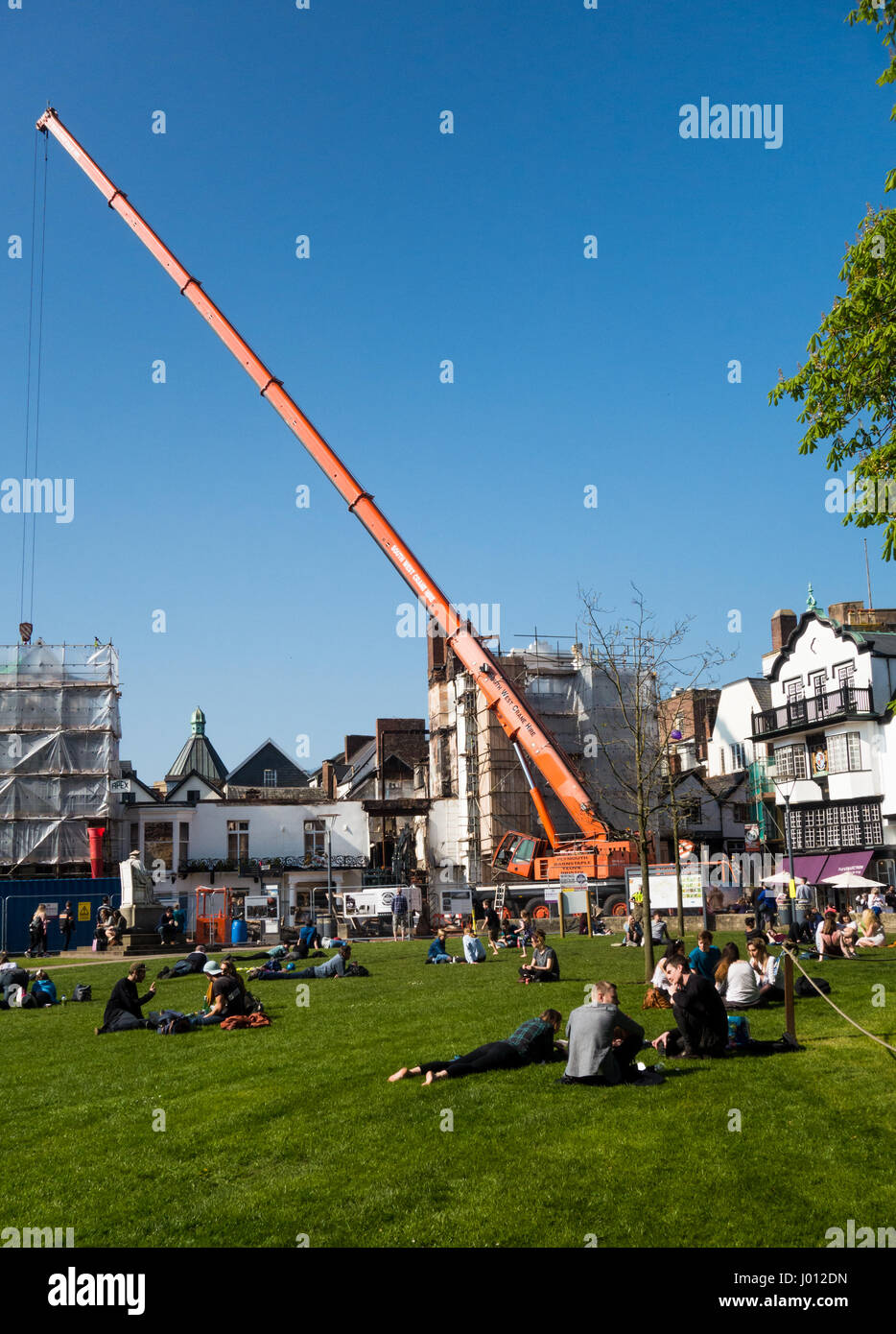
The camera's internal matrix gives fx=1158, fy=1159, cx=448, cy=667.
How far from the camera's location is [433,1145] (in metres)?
10.4

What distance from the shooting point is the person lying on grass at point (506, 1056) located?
13.1 metres

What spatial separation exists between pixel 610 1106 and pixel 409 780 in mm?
71927

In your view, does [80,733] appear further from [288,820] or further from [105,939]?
[105,939]

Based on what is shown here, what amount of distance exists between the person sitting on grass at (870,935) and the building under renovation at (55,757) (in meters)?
44.7

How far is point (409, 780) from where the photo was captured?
8312cm

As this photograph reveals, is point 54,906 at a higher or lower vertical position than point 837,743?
lower

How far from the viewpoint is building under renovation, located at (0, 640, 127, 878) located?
60.4m

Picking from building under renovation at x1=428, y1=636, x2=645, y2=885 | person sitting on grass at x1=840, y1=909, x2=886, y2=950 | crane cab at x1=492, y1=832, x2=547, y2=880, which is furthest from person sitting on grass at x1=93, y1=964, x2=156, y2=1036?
building under renovation at x1=428, y1=636, x2=645, y2=885

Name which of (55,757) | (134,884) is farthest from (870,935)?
(55,757)

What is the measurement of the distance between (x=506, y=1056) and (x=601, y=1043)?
1.50m

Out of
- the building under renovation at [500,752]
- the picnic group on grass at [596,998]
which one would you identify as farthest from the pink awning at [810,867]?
the picnic group on grass at [596,998]

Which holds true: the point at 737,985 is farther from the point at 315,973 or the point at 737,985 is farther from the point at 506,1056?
the point at 315,973

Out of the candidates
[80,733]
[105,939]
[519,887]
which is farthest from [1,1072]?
→ [80,733]

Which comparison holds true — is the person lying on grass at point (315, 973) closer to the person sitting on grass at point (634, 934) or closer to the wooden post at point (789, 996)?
the person sitting on grass at point (634, 934)
